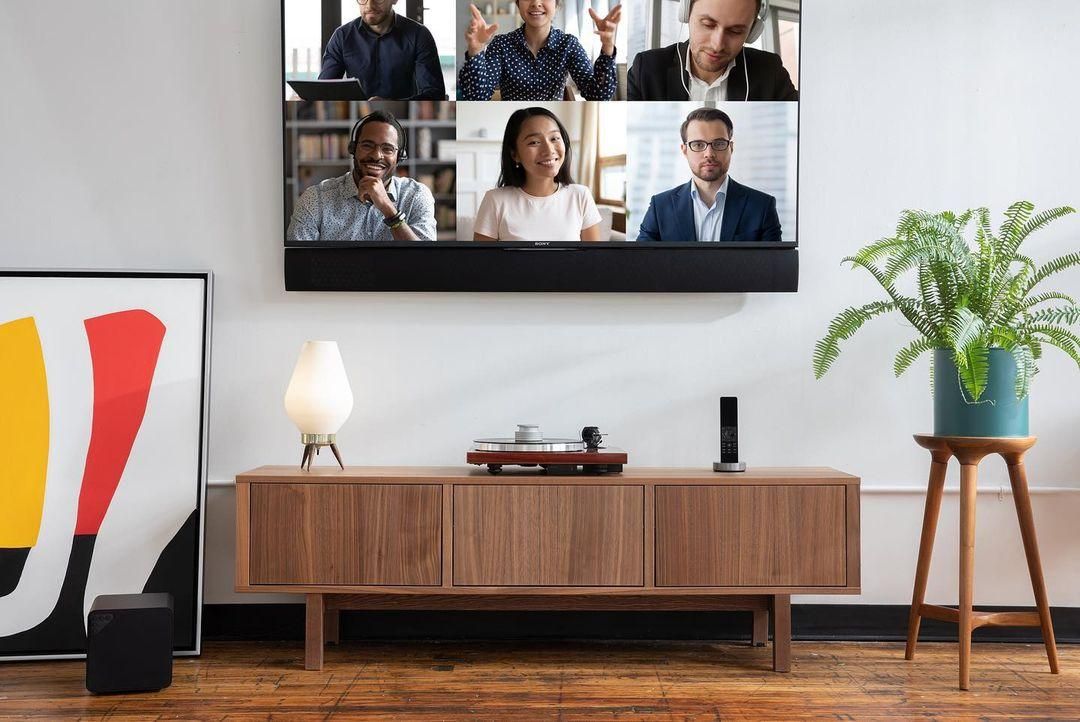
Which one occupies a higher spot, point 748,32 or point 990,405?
point 748,32

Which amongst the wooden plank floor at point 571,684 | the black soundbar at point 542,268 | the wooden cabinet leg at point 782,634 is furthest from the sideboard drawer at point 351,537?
the wooden cabinet leg at point 782,634

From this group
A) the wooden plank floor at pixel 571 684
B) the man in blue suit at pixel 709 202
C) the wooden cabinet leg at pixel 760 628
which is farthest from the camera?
the man in blue suit at pixel 709 202

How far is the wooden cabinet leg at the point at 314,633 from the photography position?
2869 mm

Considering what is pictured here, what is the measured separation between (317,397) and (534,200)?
0.95 m

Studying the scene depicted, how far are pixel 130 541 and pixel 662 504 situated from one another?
5.53 feet

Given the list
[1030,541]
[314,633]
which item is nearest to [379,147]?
[314,633]

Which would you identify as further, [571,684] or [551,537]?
[551,537]

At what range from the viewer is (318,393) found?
299 centimetres

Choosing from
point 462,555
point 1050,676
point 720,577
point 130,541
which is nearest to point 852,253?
point 720,577

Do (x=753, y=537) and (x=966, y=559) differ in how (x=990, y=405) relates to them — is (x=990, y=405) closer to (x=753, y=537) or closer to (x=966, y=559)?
(x=966, y=559)

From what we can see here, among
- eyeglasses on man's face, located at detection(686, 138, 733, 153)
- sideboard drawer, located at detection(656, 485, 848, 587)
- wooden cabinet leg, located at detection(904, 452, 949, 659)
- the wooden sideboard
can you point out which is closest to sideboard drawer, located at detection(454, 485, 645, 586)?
the wooden sideboard

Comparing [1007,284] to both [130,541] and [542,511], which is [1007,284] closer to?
[542,511]

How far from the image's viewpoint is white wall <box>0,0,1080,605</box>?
325 centimetres

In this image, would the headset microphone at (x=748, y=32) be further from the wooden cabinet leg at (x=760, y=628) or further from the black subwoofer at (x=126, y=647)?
the black subwoofer at (x=126, y=647)
